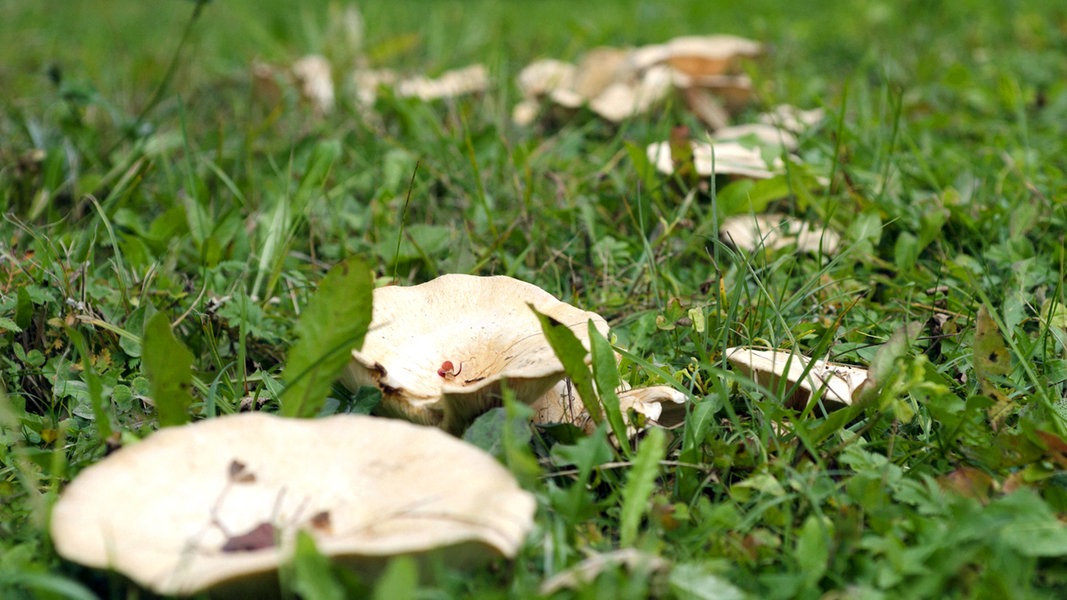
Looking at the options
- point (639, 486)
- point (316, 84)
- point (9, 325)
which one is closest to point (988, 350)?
point (639, 486)

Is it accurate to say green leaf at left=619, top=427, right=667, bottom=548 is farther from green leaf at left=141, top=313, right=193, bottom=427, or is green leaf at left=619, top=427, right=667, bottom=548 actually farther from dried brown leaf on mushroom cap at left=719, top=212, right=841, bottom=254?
dried brown leaf on mushroom cap at left=719, top=212, right=841, bottom=254

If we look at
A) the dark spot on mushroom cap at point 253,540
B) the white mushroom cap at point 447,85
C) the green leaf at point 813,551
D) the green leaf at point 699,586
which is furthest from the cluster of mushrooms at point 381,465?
the white mushroom cap at point 447,85

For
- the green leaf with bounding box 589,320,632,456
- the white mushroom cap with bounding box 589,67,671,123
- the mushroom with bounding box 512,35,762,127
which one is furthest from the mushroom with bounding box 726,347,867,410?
the white mushroom cap with bounding box 589,67,671,123

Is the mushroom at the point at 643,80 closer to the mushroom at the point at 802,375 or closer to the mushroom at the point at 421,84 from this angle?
the mushroom at the point at 421,84

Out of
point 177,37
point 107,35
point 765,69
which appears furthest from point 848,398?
point 107,35

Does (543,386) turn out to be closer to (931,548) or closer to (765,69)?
(931,548)

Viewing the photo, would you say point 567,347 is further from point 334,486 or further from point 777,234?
point 777,234
